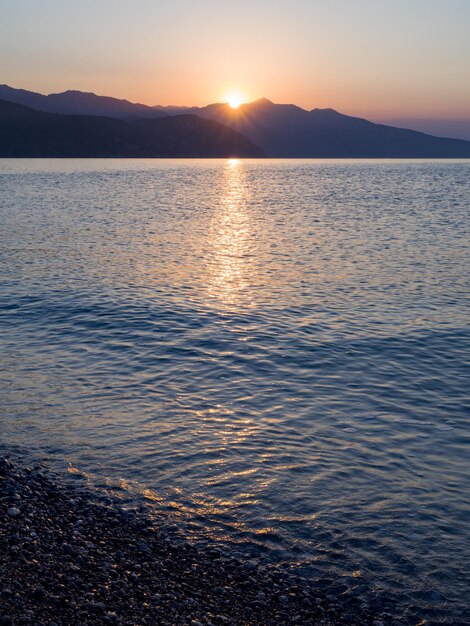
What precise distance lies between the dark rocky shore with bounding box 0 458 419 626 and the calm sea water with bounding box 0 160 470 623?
819 millimetres

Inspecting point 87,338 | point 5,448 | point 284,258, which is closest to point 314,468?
point 5,448

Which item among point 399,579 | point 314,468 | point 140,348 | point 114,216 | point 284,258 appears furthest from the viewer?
point 114,216

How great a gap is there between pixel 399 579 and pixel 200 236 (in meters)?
54.0

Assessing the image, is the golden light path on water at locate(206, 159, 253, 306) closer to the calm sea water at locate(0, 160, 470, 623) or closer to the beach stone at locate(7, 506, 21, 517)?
the calm sea water at locate(0, 160, 470, 623)

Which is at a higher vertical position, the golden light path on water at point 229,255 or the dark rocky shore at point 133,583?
the golden light path on water at point 229,255

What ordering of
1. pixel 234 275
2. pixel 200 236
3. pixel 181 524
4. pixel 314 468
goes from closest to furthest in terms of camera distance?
1. pixel 181 524
2. pixel 314 468
3. pixel 234 275
4. pixel 200 236

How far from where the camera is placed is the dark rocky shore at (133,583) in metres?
9.34

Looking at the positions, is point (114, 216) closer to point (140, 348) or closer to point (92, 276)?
point (92, 276)

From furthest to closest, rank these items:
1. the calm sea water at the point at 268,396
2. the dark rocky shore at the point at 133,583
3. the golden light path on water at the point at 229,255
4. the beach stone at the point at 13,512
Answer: the golden light path on water at the point at 229,255 < the calm sea water at the point at 268,396 < the beach stone at the point at 13,512 < the dark rocky shore at the point at 133,583

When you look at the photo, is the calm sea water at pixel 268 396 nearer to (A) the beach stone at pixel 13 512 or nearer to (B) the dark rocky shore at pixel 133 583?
(B) the dark rocky shore at pixel 133 583

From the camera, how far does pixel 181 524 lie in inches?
493

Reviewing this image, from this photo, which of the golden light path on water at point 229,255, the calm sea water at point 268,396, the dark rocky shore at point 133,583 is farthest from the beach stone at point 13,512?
the golden light path on water at point 229,255

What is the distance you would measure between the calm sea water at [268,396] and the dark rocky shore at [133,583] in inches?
32.2

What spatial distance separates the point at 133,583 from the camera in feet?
33.1
